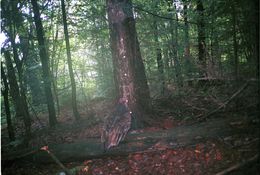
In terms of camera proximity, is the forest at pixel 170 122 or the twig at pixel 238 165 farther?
the forest at pixel 170 122

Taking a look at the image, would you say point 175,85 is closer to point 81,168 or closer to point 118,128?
point 118,128

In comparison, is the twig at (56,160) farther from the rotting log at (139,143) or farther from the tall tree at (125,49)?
the tall tree at (125,49)

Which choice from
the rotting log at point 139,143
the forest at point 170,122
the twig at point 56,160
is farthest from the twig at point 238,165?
the twig at point 56,160

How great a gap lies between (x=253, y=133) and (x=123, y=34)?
14.8 feet

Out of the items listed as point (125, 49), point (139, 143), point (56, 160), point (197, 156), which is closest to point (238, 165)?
point (197, 156)

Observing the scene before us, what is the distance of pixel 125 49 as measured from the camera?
7.52 meters

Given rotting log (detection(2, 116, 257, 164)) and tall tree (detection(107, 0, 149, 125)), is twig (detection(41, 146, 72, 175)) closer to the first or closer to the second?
rotting log (detection(2, 116, 257, 164))

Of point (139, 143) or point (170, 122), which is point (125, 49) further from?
point (139, 143)

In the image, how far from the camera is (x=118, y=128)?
Answer: 23.0 feet

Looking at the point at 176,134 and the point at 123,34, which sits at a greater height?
the point at 123,34

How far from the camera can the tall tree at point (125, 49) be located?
747cm

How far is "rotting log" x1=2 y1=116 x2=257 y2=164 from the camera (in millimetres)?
5852

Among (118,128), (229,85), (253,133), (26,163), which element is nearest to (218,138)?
(253,133)

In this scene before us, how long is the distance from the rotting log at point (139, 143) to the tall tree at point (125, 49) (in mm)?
1309
